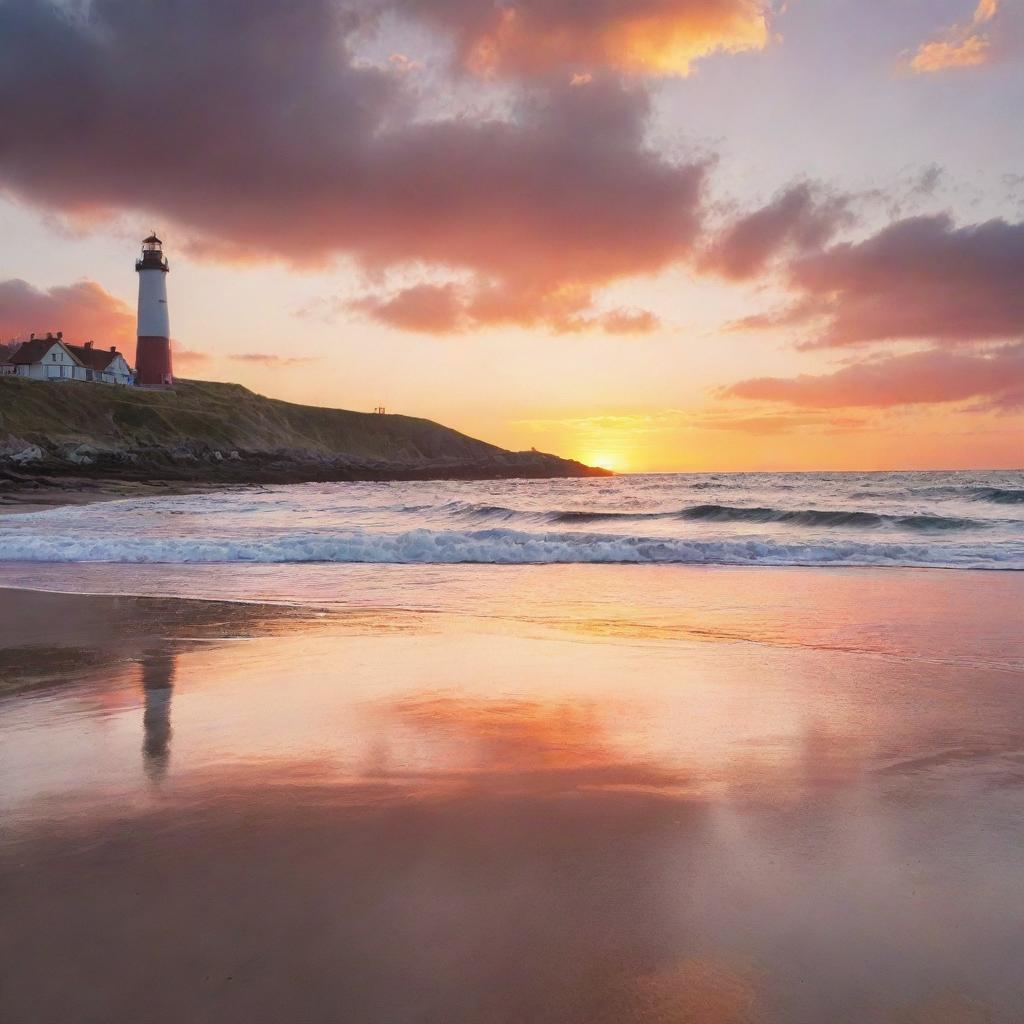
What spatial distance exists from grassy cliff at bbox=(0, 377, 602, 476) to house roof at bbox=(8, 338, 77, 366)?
755 centimetres

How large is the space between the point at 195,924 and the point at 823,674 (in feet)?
13.9

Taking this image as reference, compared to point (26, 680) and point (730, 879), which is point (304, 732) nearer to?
point (730, 879)

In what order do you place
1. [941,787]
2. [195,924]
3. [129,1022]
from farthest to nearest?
[941,787] → [195,924] → [129,1022]

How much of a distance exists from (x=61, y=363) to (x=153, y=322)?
935 cm

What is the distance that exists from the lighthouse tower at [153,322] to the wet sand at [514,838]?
7345 centimetres

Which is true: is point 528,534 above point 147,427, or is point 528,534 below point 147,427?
below

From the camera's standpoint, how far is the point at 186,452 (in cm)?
5859

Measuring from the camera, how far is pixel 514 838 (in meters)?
2.71

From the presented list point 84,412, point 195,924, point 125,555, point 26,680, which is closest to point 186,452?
point 84,412

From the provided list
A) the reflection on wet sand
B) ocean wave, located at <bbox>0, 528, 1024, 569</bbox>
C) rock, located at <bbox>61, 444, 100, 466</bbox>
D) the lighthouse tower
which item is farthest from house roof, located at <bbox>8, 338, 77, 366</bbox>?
the reflection on wet sand

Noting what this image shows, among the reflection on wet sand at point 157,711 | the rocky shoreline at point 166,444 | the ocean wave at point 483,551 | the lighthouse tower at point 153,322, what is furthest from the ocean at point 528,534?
the lighthouse tower at point 153,322

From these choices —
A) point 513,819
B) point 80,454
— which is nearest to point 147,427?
point 80,454

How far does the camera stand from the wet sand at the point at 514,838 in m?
1.91

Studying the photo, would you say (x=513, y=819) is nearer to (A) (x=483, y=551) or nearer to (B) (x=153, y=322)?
(A) (x=483, y=551)
